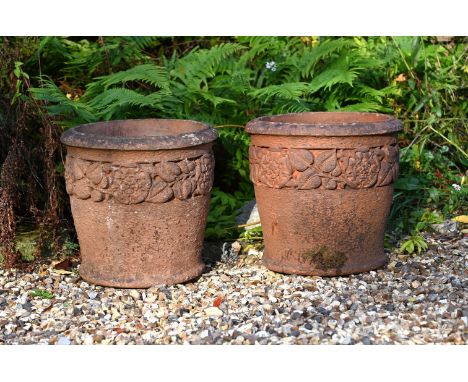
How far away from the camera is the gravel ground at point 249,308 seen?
442cm

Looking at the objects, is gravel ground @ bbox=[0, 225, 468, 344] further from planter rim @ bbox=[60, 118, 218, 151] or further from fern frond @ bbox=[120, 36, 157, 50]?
fern frond @ bbox=[120, 36, 157, 50]

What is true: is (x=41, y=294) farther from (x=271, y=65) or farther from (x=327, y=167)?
(x=271, y=65)

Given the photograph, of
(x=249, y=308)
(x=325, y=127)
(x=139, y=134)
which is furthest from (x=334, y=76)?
(x=249, y=308)

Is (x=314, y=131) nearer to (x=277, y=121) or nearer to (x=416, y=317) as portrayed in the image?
(x=277, y=121)

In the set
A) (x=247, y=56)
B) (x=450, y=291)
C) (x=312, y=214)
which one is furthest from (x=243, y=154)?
(x=450, y=291)

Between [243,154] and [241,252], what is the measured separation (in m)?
1.01

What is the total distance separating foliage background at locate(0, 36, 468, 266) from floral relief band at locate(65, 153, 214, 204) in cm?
71

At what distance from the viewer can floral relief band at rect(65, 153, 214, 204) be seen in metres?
4.84

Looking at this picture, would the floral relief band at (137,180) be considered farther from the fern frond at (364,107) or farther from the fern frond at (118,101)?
the fern frond at (364,107)

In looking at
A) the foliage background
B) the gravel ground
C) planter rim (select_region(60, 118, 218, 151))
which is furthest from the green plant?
planter rim (select_region(60, 118, 218, 151))

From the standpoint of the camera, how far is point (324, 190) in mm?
5086

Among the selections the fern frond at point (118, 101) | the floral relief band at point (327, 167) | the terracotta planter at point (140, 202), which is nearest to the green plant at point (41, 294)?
the terracotta planter at point (140, 202)

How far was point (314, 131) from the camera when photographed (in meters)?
4.98

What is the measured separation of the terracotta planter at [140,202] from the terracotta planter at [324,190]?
40 cm
